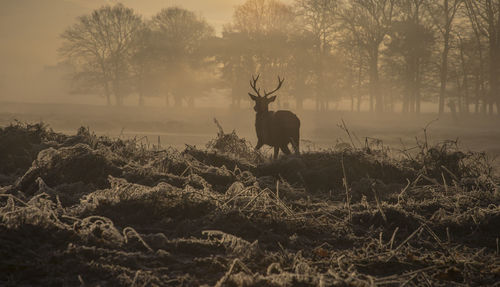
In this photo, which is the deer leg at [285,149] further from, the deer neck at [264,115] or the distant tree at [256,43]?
the distant tree at [256,43]

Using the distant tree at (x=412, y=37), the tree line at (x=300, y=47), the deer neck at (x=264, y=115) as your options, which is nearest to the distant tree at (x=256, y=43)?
the tree line at (x=300, y=47)

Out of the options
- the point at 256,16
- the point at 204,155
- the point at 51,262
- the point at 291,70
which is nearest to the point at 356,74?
the point at 291,70

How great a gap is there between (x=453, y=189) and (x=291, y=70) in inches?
1378

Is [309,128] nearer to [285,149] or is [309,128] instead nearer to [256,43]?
[256,43]

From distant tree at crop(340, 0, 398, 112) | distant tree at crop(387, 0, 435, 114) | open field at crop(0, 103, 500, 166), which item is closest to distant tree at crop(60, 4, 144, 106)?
open field at crop(0, 103, 500, 166)

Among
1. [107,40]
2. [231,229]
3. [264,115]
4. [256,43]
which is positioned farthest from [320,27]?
[231,229]

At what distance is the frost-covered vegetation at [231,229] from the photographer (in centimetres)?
331

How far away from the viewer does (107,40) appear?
4481 cm

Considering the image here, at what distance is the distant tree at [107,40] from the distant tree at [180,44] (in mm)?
2721

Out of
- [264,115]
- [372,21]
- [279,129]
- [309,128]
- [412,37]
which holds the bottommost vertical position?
[309,128]

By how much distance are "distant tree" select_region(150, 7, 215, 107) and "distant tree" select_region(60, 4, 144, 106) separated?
2721 millimetres

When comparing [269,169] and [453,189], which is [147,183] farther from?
[453,189]

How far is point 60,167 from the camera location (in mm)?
6418

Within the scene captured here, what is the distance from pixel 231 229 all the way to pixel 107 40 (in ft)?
146
